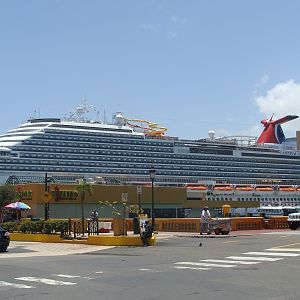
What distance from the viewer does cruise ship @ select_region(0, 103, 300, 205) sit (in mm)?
95688

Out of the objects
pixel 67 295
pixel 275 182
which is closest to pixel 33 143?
pixel 275 182

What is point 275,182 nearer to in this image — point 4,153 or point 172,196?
point 172,196

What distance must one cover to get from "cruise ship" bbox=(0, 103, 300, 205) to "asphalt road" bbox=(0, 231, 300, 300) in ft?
218

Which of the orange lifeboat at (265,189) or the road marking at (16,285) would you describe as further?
the orange lifeboat at (265,189)

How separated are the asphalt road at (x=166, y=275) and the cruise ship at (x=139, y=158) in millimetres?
66448

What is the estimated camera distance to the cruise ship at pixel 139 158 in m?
95.7

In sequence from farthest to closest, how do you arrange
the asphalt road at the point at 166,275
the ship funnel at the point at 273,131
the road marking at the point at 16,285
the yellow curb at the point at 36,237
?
the ship funnel at the point at 273,131
the yellow curb at the point at 36,237
the road marking at the point at 16,285
the asphalt road at the point at 166,275

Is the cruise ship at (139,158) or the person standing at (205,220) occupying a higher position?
the cruise ship at (139,158)

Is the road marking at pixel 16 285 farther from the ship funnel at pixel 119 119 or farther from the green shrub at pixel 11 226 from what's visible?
the ship funnel at pixel 119 119

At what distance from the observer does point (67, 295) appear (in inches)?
410

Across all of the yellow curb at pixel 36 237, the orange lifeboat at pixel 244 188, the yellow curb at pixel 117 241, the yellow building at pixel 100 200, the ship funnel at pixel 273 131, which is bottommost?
the yellow curb at pixel 117 241

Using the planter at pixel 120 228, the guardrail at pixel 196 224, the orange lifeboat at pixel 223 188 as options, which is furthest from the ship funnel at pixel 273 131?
the planter at pixel 120 228

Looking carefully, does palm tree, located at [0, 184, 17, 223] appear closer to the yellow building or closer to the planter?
the yellow building

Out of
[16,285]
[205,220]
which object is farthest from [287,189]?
[16,285]
